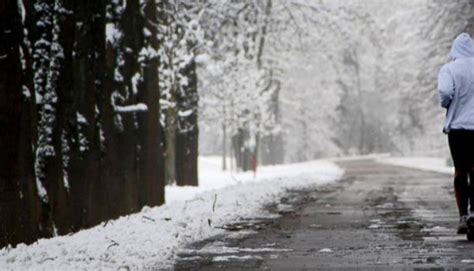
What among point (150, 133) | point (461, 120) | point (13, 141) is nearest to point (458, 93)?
point (461, 120)

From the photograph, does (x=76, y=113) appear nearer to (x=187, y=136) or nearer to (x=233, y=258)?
(x=233, y=258)

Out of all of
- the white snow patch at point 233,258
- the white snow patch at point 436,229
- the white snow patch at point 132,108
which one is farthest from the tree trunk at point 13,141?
the white snow patch at point 132,108

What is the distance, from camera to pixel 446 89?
8.45m

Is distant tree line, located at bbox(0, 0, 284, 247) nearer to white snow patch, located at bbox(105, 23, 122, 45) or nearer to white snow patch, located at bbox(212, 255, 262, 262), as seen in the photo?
white snow patch, located at bbox(105, 23, 122, 45)

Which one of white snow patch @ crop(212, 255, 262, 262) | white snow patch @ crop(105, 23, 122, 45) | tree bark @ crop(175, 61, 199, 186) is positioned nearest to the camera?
white snow patch @ crop(212, 255, 262, 262)

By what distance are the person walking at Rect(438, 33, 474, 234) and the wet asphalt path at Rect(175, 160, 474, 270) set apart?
43cm

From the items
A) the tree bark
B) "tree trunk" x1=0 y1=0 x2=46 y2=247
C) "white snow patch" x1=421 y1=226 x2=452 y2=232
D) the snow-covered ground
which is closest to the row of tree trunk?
"tree trunk" x1=0 y1=0 x2=46 y2=247

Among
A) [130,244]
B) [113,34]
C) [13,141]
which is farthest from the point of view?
[113,34]

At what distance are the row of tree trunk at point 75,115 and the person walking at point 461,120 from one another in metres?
4.23

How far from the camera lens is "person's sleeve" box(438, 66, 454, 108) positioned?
27.8 ft

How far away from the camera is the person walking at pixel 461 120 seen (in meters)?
8.44

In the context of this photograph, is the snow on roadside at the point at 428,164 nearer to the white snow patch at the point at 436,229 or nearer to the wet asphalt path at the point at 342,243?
the wet asphalt path at the point at 342,243

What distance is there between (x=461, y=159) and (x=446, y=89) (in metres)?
0.64

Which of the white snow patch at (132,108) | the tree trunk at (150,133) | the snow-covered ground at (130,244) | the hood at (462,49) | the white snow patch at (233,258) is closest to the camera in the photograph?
the snow-covered ground at (130,244)
